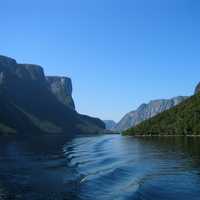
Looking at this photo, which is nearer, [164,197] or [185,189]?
[164,197]

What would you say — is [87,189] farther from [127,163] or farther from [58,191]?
[127,163]

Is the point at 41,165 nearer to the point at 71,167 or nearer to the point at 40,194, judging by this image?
the point at 71,167

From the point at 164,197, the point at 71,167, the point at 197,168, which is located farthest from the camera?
the point at 71,167

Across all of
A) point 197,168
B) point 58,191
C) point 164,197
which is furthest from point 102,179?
point 197,168

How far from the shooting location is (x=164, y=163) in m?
82.2

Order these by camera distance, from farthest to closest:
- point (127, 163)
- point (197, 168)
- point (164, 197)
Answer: point (127, 163), point (197, 168), point (164, 197)

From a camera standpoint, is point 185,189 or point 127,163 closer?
point 185,189

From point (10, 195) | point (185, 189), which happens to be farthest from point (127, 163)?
point (10, 195)

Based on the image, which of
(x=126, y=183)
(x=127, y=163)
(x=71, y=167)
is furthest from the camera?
(x=127, y=163)

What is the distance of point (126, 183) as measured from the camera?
57688mm

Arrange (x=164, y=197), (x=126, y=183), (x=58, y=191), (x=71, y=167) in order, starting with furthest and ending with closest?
1. (x=71, y=167)
2. (x=126, y=183)
3. (x=58, y=191)
4. (x=164, y=197)

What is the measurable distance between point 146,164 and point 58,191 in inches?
1314

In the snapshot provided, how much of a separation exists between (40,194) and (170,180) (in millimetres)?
21608

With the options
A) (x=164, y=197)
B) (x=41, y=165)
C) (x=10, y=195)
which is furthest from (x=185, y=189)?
(x=41, y=165)
